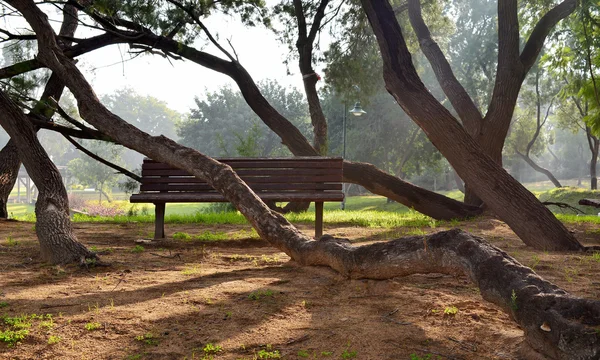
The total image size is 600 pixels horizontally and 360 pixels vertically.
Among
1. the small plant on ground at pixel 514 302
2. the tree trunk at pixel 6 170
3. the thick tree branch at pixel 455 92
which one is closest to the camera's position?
the small plant on ground at pixel 514 302

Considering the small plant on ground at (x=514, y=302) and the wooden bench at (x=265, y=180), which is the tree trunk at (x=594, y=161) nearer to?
the wooden bench at (x=265, y=180)

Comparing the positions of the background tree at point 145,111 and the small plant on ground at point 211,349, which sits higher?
the background tree at point 145,111

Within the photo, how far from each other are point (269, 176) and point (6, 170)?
6267 mm

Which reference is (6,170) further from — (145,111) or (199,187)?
(145,111)

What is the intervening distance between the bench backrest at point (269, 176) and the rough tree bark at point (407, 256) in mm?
1590

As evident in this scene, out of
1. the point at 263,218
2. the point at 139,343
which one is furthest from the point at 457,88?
the point at 139,343

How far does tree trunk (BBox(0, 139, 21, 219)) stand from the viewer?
1083 cm

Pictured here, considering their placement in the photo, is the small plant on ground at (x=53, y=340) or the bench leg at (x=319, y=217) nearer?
the small plant on ground at (x=53, y=340)

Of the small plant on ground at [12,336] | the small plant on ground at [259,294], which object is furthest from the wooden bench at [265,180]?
the small plant on ground at [12,336]

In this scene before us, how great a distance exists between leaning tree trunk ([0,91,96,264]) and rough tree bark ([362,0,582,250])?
523 centimetres

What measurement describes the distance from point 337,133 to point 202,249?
32.6m

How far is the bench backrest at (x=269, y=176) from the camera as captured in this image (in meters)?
7.81

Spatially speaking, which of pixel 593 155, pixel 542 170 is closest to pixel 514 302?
pixel 593 155

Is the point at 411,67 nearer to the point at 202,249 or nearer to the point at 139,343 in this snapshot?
the point at 202,249
